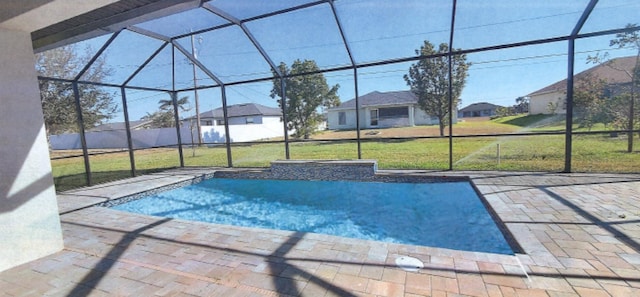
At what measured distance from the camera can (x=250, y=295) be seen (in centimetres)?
211

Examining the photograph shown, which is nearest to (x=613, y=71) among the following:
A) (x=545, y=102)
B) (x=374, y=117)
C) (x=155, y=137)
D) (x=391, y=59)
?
(x=545, y=102)

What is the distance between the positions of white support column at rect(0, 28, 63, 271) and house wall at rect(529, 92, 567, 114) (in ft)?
40.0

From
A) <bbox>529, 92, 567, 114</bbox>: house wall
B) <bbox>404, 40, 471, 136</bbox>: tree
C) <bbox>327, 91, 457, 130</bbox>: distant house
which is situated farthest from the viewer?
<bbox>327, 91, 457, 130</bbox>: distant house

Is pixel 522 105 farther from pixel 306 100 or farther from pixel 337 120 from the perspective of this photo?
pixel 306 100

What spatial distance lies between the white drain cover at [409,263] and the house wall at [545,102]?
9860 millimetres

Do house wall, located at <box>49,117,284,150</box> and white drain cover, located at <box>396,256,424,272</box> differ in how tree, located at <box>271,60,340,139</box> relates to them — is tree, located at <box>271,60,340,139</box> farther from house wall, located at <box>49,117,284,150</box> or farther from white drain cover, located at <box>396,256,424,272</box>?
white drain cover, located at <box>396,256,424,272</box>

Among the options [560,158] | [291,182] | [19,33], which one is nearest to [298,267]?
[19,33]

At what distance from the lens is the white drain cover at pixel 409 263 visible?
2377 mm

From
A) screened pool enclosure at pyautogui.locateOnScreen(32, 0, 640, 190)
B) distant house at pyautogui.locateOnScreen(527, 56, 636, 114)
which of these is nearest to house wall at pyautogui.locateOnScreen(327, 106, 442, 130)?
screened pool enclosure at pyautogui.locateOnScreen(32, 0, 640, 190)

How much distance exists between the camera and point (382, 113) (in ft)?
59.0

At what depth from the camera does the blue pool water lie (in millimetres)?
3980

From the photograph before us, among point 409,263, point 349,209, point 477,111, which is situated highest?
point 477,111

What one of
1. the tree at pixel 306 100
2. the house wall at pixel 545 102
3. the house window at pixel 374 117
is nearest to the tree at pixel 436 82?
the house wall at pixel 545 102

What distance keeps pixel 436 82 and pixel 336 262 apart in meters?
11.6
